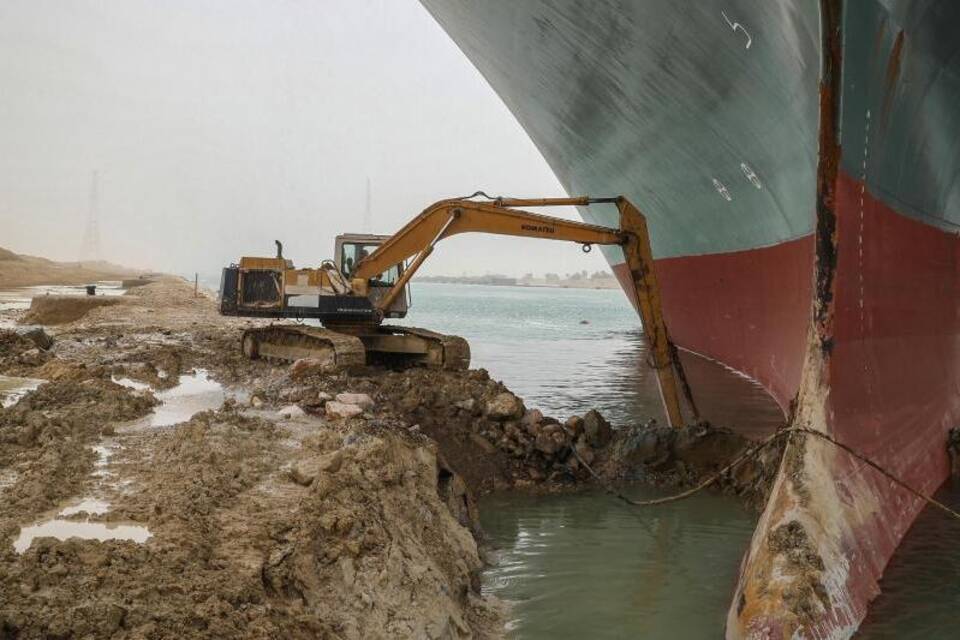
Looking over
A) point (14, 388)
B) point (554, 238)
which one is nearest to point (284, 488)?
point (14, 388)

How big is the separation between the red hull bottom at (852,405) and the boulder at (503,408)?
2.60 metres

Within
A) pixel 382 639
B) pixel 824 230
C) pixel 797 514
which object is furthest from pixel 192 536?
pixel 824 230

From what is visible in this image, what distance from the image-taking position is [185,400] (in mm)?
7148

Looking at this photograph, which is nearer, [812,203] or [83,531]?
[83,531]

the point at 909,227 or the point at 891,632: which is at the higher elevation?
the point at 909,227

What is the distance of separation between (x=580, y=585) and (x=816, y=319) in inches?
93.2

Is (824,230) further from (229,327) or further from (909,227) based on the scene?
(229,327)

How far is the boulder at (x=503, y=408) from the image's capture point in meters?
7.37

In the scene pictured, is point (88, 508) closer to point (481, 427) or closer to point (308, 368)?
point (481, 427)

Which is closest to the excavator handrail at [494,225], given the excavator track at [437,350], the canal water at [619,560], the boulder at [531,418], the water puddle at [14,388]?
the excavator track at [437,350]

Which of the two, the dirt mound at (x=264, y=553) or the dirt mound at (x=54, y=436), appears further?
the dirt mound at (x=54, y=436)

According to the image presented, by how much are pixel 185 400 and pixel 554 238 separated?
3.93 meters

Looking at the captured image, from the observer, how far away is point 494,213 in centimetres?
Answer: 812

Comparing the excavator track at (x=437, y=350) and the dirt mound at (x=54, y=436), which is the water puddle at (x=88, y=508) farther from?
the excavator track at (x=437, y=350)
